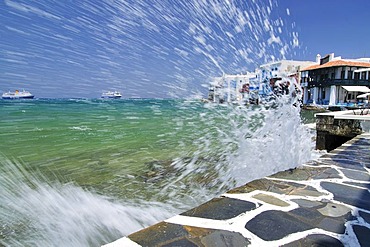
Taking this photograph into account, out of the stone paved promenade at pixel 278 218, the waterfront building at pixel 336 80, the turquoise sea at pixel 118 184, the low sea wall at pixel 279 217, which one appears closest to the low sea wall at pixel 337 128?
the turquoise sea at pixel 118 184

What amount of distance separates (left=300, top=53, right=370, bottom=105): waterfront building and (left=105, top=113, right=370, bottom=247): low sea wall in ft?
129

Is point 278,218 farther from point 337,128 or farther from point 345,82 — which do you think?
point 345,82

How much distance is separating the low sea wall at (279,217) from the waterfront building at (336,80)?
3938cm

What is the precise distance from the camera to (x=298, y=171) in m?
3.67

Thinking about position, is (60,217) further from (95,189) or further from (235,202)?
(235,202)

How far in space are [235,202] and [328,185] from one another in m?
1.45

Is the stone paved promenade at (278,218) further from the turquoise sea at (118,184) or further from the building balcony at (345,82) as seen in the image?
the building balcony at (345,82)

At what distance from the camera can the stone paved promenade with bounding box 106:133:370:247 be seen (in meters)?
1.75

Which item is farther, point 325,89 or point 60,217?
point 325,89

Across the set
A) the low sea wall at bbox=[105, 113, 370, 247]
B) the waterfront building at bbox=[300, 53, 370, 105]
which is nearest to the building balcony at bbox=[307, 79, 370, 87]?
the waterfront building at bbox=[300, 53, 370, 105]

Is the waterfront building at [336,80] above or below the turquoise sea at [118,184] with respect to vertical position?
above

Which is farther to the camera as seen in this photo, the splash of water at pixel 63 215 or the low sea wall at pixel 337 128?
the low sea wall at pixel 337 128

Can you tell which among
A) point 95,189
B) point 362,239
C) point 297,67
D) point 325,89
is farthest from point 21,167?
point 297,67

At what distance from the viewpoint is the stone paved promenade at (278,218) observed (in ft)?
5.73
